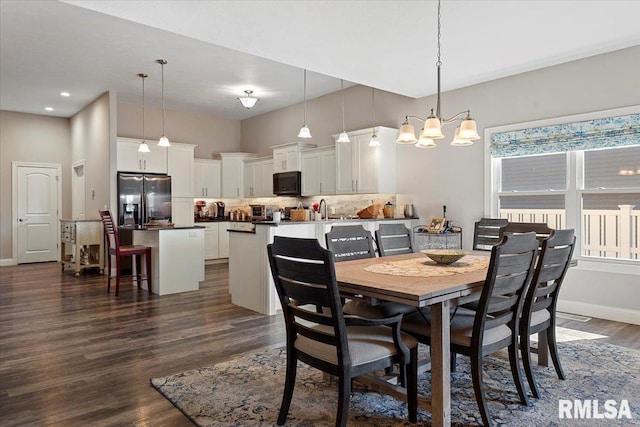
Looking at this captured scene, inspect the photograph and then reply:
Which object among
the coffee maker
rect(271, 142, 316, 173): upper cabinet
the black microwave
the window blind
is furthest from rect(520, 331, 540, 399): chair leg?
the coffee maker

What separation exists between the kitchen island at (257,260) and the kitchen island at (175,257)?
1.02m

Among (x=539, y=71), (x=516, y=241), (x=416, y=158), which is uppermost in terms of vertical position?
(x=539, y=71)

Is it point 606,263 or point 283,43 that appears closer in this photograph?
point 283,43

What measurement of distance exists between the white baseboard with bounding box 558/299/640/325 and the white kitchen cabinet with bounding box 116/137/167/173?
6.85 m

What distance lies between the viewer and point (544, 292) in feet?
8.37

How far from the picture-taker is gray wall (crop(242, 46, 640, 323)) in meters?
4.20

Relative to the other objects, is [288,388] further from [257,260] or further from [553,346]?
[257,260]

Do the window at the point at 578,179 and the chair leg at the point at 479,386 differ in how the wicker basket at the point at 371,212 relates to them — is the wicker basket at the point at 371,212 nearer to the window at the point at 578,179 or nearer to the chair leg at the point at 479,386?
the window at the point at 578,179

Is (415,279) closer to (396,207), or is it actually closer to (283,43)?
(283,43)

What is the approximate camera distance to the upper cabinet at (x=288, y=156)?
7621mm

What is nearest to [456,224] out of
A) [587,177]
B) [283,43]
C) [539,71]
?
[587,177]

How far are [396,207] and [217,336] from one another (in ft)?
11.4

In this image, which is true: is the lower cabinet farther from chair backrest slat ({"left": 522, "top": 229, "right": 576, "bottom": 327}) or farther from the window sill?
chair backrest slat ({"left": 522, "top": 229, "right": 576, "bottom": 327})

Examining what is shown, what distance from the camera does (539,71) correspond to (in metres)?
4.71
